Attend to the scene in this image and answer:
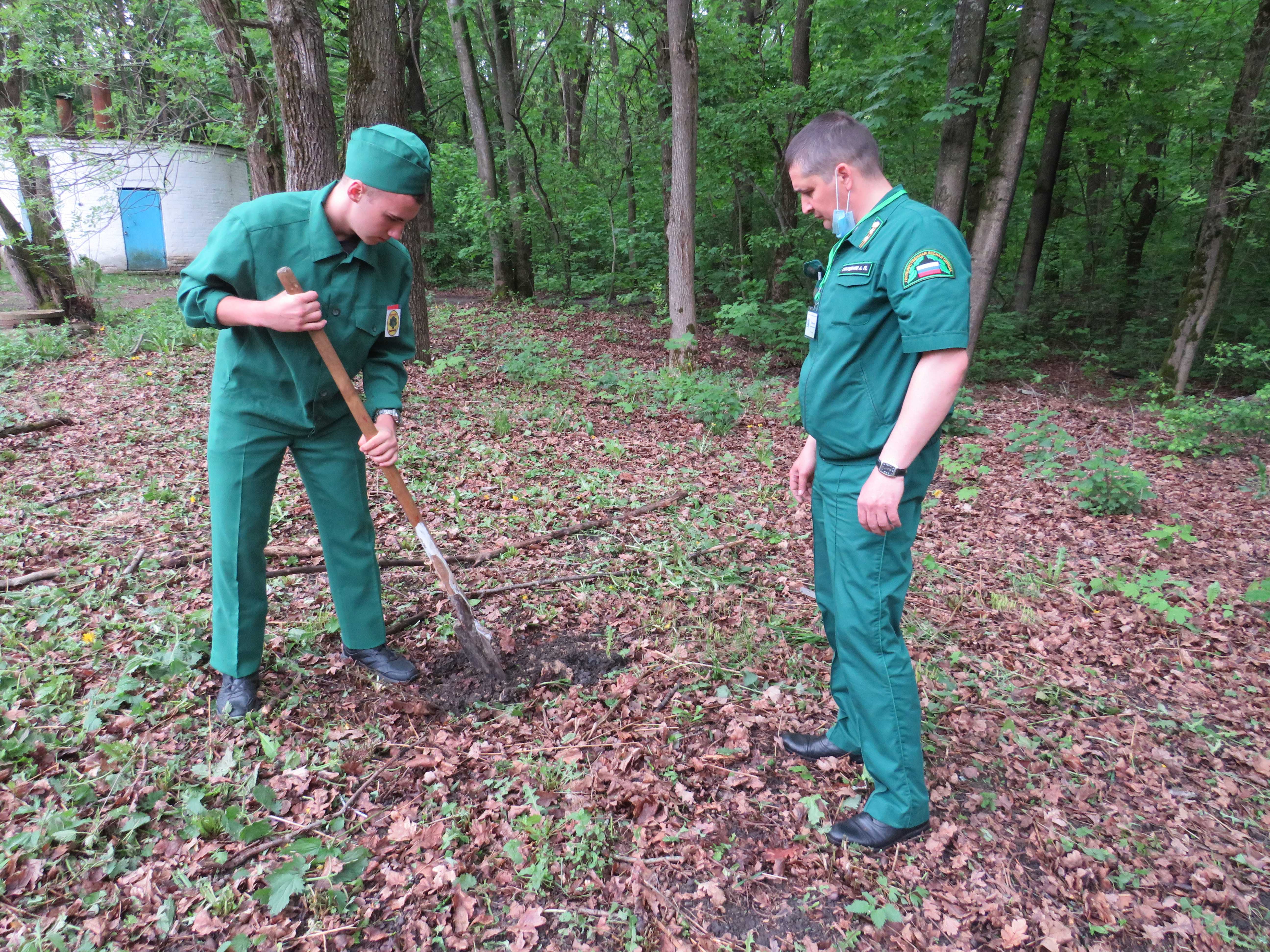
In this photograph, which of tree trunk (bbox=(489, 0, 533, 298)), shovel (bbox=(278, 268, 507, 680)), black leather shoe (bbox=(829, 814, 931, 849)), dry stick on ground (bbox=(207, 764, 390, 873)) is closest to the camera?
Answer: dry stick on ground (bbox=(207, 764, 390, 873))

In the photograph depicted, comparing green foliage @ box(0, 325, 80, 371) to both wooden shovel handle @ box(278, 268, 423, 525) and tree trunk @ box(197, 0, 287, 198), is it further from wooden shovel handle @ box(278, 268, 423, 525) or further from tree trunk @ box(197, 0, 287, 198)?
wooden shovel handle @ box(278, 268, 423, 525)

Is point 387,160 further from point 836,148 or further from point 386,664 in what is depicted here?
point 386,664

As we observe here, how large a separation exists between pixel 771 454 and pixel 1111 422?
15.1ft

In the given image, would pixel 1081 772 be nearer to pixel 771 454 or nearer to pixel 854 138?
pixel 854 138

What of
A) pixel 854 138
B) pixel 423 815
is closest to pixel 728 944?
pixel 423 815

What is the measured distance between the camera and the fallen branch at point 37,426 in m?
5.17

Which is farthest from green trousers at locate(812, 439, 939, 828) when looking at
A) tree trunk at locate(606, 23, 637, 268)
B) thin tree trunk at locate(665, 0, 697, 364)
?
tree trunk at locate(606, 23, 637, 268)

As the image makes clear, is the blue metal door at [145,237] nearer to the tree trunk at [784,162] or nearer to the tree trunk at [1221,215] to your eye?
the tree trunk at [784,162]

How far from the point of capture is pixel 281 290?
7.41 ft

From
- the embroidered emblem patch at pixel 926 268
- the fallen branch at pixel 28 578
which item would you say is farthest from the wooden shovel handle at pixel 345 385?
the fallen branch at pixel 28 578

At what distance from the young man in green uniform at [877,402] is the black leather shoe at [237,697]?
2.19m

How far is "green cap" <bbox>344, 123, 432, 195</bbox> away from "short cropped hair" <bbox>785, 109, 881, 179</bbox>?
1.17m

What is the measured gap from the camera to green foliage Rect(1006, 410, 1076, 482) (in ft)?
18.2

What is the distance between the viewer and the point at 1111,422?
24.8 ft
